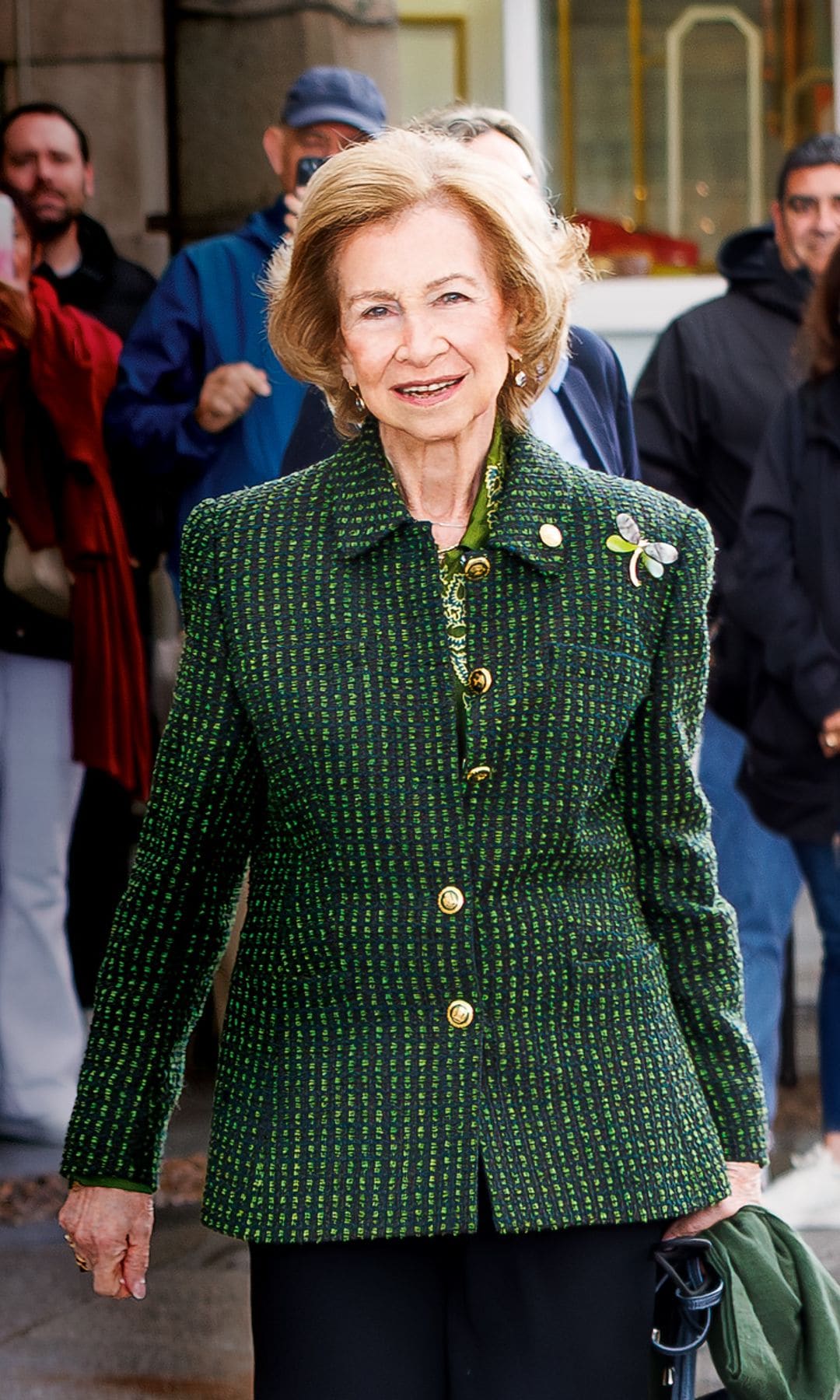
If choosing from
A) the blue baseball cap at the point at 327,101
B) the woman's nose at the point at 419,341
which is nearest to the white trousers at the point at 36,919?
the blue baseball cap at the point at 327,101

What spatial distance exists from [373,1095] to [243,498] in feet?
2.19

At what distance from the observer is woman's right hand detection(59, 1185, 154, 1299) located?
8.62 feet

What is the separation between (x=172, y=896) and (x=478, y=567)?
18.9 inches

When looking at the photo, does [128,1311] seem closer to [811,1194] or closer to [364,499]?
[811,1194]

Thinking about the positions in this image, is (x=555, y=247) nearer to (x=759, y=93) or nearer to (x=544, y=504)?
(x=544, y=504)

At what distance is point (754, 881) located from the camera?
18.9ft

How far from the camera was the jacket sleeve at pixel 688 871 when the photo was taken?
2.61 m

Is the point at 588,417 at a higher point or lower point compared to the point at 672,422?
higher

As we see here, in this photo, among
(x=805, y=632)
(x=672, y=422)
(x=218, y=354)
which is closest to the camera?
(x=805, y=632)

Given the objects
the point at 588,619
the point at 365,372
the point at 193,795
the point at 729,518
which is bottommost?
the point at 729,518

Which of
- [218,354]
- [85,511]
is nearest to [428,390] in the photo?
[218,354]

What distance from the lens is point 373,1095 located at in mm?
2457

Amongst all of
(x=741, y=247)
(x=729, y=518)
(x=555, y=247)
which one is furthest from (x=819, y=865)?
(x=555, y=247)

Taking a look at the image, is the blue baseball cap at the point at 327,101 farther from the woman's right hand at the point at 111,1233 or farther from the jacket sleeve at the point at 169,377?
the woman's right hand at the point at 111,1233
